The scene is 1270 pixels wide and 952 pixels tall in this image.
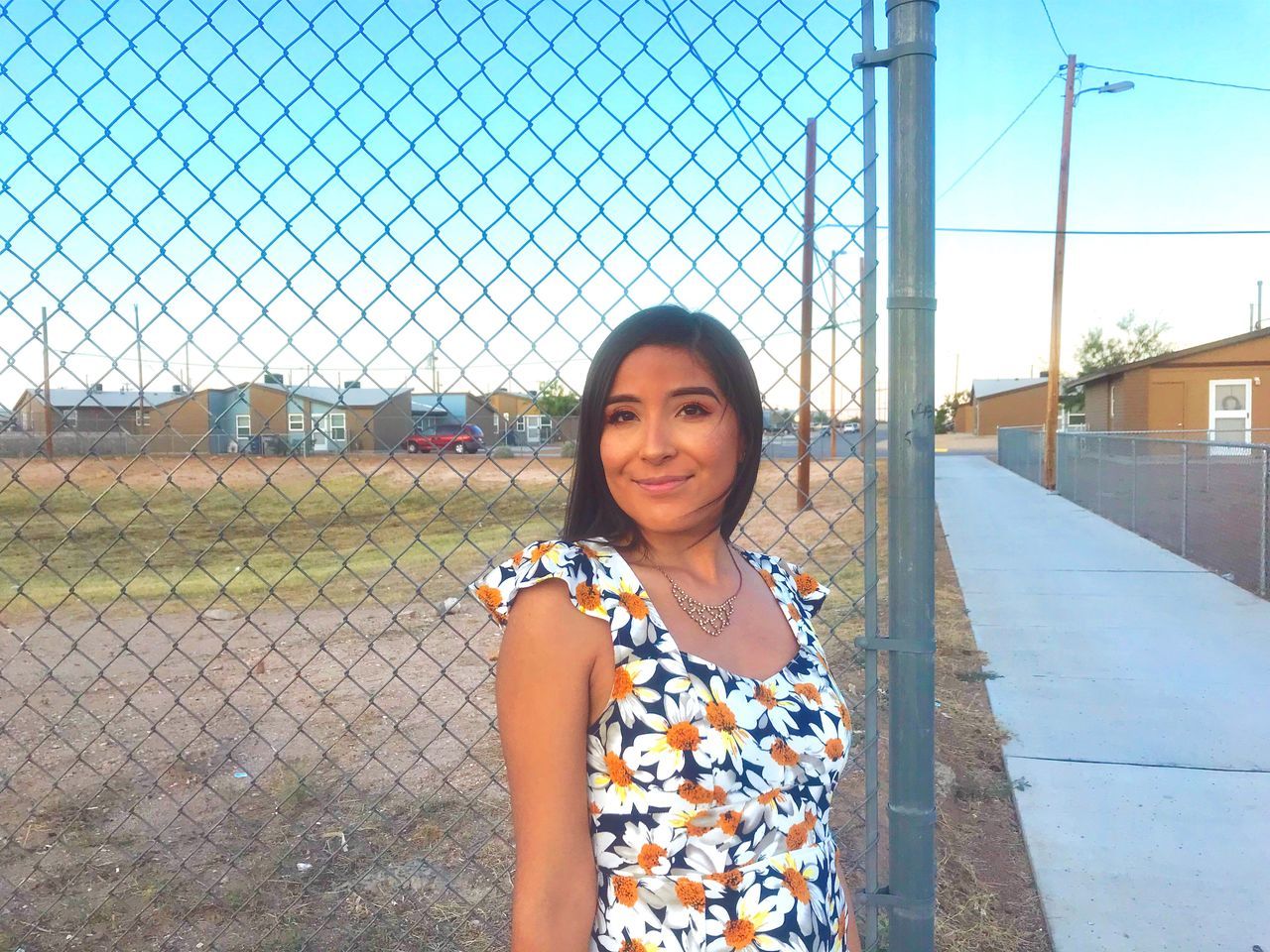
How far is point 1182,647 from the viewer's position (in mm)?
5945

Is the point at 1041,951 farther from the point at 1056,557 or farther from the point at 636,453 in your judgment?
the point at 1056,557

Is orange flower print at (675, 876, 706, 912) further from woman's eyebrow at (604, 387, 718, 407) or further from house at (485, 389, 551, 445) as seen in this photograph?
house at (485, 389, 551, 445)

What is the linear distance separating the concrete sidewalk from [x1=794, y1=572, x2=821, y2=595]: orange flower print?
1.81 metres

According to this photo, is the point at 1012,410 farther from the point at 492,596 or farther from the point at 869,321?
the point at 492,596

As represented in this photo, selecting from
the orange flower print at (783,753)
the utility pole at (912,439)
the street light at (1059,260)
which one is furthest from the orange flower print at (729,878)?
the street light at (1059,260)

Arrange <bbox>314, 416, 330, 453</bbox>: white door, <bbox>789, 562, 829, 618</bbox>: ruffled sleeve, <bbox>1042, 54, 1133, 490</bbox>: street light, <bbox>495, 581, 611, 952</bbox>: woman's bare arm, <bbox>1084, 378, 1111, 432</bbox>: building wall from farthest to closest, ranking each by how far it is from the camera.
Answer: <bbox>1084, 378, 1111, 432</bbox>: building wall < <bbox>1042, 54, 1133, 490</bbox>: street light < <bbox>314, 416, 330, 453</bbox>: white door < <bbox>789, 562, 829, 618</bbox>: ruffled sleeve < <bbox>495, 581, 611, 952</bbox>: woman's bare arm

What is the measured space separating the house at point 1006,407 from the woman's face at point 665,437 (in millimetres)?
58100

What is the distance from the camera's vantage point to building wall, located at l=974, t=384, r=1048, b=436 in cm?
5858

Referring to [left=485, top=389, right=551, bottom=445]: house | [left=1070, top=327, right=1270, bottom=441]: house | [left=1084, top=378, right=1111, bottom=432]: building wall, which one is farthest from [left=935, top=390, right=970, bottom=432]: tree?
[left=485, top=389, right=551, bottom=445]: house

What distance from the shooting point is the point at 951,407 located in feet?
260

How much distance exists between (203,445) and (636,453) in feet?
3.70

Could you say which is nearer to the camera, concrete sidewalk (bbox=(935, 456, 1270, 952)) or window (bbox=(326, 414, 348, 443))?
window (bbox=(326, 414, 348, 443))

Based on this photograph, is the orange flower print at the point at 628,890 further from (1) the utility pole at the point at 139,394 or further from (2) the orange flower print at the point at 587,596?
(1) the utility pole at the point at 139,394

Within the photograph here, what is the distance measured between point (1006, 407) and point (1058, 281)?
4570 cm
